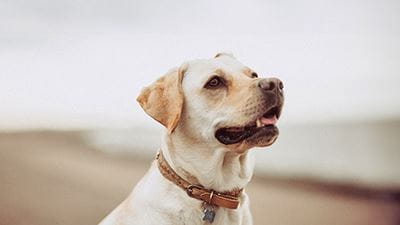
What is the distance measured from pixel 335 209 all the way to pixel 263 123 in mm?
712

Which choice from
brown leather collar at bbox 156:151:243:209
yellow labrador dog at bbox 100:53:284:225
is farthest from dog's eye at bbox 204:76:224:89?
brown leather collar at bbox 156:151:243:209

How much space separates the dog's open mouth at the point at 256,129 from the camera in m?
1.69

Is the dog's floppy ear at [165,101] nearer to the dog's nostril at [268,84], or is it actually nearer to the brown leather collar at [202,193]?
the brown leather collar at [202,193]

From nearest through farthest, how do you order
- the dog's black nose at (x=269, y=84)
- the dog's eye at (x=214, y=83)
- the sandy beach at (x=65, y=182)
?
the dog's black nose at (x=269, y=84) < the dog's eye at (x=214, y=83) < the sandy beach at (x=65, y=182)

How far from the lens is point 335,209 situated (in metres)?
2.26

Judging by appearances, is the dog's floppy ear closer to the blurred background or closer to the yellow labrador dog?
the yellow labrador dog

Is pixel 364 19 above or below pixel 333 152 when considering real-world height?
above

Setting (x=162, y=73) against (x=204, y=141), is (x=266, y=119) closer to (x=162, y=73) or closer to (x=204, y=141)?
(x=204, y=141)

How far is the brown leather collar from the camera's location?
1.74 meters

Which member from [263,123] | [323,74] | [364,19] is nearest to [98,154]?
[263,123]

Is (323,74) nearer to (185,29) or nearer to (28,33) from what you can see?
(185,29)

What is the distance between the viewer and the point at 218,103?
1.76 meters

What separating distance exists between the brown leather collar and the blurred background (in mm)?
364

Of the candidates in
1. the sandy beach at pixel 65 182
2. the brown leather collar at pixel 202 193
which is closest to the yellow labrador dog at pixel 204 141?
the brown leather collar at pixel 202 193
